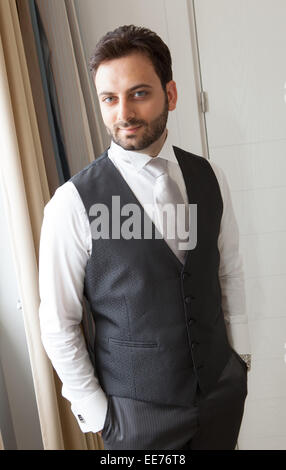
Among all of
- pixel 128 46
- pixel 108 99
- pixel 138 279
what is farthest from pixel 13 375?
pixel 128 46

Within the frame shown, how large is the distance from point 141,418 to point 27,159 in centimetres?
80

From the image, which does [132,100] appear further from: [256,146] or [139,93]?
[256,146]

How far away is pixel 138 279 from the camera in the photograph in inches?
47.4

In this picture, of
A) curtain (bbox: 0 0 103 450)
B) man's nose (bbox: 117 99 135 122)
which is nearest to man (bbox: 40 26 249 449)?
man's nose (bbox: 117 99 135 122)

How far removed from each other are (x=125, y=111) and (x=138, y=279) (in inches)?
15.1

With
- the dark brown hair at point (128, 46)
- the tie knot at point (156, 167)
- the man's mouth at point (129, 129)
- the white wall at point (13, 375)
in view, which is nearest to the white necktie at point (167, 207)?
the tie knot at point (156, 167)

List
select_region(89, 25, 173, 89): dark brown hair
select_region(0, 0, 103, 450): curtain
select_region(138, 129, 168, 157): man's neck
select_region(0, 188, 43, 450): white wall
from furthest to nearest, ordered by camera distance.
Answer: select_region(0, 188, 43, 450): white wall < select_region(0, 0, 103, 450): curtain < select_region(138, 129, 168, 157): man's neck < select_region(89, 25, 173, 89): dark brown hair

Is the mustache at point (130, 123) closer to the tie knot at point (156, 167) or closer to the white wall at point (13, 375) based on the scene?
the tie knot at point (156, 167)

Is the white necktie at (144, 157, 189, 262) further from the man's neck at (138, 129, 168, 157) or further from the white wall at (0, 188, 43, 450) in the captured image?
the white wall at (0, 188, 43, 450)

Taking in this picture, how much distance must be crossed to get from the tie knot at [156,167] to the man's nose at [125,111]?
0.49 feet

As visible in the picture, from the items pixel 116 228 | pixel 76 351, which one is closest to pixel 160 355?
pixel 76 351

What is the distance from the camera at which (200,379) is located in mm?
1285

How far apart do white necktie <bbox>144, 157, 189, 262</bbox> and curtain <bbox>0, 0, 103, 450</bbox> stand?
44 cm

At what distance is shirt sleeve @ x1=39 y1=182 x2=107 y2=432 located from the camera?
47.5 inches
